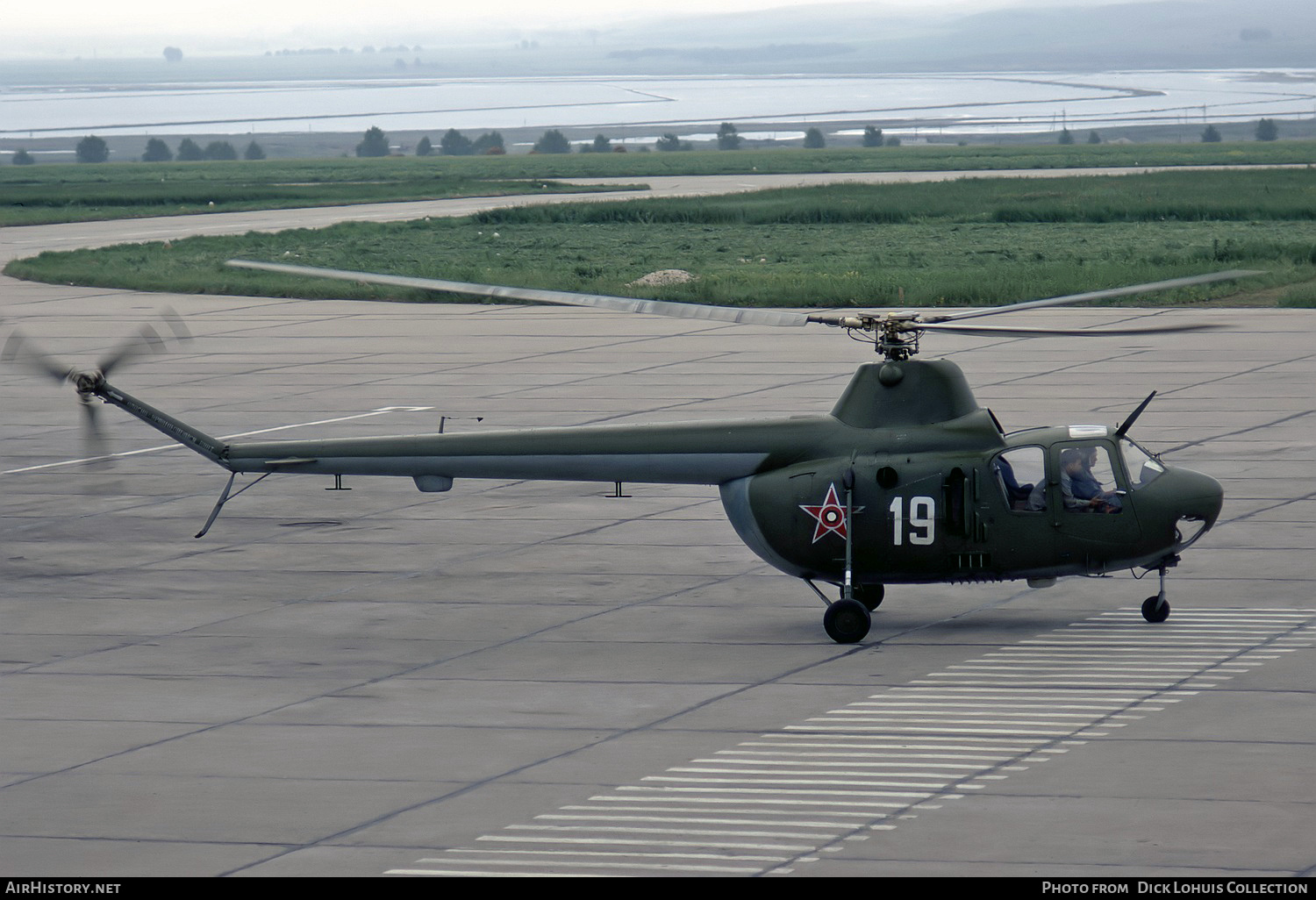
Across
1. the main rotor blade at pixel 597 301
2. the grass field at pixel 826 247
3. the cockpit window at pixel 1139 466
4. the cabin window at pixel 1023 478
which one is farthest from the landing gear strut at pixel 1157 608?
the grass field at pixel 826 247

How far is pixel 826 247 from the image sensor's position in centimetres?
6700

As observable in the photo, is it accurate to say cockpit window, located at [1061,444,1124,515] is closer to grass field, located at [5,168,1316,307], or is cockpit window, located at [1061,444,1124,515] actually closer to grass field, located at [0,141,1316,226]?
grass field, located at [5,168,1316,307]

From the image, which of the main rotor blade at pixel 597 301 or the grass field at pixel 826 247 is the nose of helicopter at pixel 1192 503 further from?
the grass field at pixel 826 247

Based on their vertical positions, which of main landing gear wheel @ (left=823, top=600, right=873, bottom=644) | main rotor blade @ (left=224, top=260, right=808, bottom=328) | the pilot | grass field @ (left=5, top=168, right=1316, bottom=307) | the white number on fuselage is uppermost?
main rotor blade @ (left=224, top=260, right=808, bottom=328)

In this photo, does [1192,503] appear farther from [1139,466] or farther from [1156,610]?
[1156,610]

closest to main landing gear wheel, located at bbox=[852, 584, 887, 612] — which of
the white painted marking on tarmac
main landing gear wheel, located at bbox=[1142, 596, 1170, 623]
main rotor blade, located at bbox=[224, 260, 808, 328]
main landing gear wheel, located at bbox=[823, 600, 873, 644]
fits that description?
main landing gear wheel, located at bbox=[823, 600, 873, 644]

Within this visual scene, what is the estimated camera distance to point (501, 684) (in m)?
15.8

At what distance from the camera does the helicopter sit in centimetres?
1677

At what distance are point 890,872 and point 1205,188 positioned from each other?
8307 centimetres

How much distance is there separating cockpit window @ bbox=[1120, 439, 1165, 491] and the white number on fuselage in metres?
1.89

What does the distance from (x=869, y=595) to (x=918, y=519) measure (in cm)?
149

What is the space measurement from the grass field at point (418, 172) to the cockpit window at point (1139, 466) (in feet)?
284

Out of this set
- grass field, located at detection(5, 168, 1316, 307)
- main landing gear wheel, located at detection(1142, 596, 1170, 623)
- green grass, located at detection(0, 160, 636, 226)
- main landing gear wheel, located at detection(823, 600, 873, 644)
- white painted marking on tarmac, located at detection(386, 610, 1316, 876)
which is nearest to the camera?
white painted marking on tarmac, located at detection(386, 610, 1316, 876)
